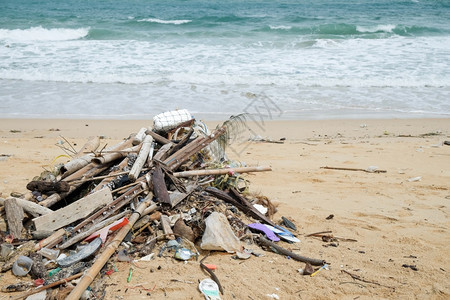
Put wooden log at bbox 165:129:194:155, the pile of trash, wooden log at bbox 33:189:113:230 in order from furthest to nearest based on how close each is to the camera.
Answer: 1. wooden log at bbox 165:129:194:155
2. wooden log at bbox 33:189:113:230
3. the pile of trash

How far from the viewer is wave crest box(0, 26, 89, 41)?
68.0 feet

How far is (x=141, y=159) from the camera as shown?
425cm

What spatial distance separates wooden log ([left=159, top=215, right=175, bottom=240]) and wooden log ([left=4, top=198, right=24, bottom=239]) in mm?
1279

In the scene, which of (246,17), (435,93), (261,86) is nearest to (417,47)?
(435,93)

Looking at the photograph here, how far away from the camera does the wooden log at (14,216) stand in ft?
12.5

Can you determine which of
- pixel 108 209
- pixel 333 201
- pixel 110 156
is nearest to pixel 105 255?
pixel 108 209

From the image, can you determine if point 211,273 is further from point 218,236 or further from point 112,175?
point 112,175

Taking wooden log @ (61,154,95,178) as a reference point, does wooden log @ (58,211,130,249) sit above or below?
below

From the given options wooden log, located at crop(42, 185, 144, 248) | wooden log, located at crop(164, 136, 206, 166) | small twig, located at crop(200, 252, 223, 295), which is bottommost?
small twig, located at crop(200, 252, 223, 295)

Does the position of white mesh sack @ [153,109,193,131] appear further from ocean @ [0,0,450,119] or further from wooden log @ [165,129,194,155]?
ocean @ [0,0,450,119]

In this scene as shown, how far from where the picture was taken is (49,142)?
8031 mm

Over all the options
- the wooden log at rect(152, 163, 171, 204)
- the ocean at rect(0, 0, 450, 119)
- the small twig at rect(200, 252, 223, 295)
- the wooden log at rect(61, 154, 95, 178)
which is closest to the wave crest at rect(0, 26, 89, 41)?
the ocean at rect(0, 0, 450, 119)

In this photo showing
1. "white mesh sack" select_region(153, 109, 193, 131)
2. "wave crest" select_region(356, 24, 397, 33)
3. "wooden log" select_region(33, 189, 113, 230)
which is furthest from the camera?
"wave crest" select_region(356, 24, 397, 33)

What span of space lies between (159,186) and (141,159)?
1.25ft
